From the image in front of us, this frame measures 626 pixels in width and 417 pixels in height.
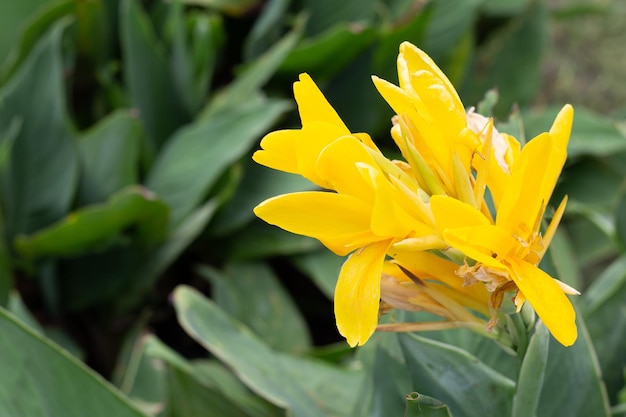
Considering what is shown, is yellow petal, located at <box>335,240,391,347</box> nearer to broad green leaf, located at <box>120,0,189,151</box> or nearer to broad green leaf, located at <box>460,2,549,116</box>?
broad green leaf, located at <box>120,0,189,151</box>

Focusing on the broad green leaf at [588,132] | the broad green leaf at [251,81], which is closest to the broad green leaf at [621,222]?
the broad green leaf at [588,132]

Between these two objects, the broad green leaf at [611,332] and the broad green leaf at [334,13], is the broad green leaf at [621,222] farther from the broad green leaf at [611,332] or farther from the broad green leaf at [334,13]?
the broad green leaf at [334,13]

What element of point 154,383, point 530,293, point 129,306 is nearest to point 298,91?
point 530,293

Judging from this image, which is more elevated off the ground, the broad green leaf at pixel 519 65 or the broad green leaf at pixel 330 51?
the broad green leaf at pixel 330 51

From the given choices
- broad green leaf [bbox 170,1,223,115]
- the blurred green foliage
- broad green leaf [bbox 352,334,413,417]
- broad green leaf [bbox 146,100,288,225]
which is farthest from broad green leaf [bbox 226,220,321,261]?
broad green leaf [bbox 352,334,413,417]

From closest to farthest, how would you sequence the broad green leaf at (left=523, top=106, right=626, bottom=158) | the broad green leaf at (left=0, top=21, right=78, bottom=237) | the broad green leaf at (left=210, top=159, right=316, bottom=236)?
the broad green leaf at (left=0, top=21, right=78, bottom=237)
the broad green leaf at (left=210, top=159, right=316, bottom=236)
the broad green leaf at (left=523, top=106, right=626, bottom=158)

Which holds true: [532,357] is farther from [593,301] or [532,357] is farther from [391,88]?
[593,301]

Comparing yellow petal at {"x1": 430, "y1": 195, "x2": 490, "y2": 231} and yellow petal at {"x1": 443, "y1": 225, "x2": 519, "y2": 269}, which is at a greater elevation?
yellow petal at {"x1": 430, "y1": 195, "x2": 490, "y2": 231}

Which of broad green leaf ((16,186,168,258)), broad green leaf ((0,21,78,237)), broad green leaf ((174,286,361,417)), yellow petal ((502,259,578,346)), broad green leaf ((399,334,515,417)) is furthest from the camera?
broad green leaf ((0,21,78,237))
